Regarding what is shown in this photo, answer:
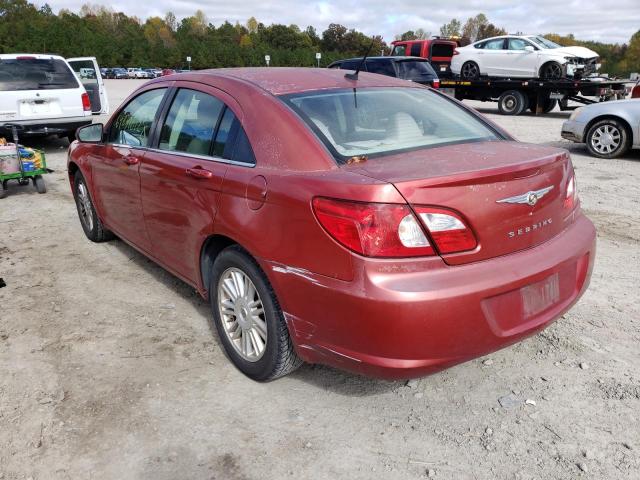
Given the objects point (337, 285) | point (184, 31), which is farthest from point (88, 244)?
point (184, 31)

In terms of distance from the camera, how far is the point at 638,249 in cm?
507

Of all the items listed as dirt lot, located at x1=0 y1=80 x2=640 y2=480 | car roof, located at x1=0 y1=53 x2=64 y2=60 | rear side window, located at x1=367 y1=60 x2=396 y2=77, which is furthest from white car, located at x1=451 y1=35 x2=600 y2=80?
dirt lot, located at x1=0 y1=80 x2=640 y2=480

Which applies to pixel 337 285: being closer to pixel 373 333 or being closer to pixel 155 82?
pixel 373 333

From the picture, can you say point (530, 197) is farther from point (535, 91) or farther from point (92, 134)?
point (535, 91)

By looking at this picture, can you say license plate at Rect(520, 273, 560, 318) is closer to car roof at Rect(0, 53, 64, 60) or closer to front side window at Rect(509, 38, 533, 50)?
car roof at Rect(0, 53, 64, 60)

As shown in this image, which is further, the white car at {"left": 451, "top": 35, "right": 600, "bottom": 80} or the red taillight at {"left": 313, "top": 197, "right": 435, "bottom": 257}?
the white car at {"left": 451, "top": 35, "right": 600, "bottom": 80}

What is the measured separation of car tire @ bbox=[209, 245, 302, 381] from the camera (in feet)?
9.09

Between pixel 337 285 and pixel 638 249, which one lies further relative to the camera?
pixel 638 249

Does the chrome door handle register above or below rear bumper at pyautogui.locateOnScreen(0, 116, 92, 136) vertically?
above

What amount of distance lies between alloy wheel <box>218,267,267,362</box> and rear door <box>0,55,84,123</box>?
8.49 meters

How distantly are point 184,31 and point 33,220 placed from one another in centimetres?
11606

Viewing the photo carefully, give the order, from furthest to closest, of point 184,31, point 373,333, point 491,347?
point 184,31 → point 491,347 → point 373,333

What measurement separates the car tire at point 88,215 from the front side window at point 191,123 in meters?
1.88

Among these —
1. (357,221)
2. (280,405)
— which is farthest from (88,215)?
(357,221)
